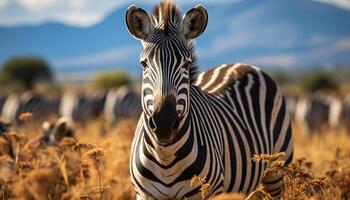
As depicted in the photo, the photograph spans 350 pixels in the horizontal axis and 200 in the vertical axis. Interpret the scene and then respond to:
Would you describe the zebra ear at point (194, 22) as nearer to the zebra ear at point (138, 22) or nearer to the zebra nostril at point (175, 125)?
the zebra ear at point (138, 22)

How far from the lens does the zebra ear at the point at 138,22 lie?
443cm

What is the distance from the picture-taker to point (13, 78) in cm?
7200

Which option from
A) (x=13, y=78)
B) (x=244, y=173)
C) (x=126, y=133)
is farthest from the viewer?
(x=13, y=78)

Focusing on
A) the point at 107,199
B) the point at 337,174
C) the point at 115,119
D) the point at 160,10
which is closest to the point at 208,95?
the point at 160,10

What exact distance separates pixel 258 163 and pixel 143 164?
1.44 m

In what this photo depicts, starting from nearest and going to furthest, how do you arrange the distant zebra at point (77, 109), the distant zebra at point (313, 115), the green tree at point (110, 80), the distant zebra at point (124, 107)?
the distant zebra at point (313, 115) → the distant zebra at point (124, 107) → the distant zebra at point (77, 109) → the green tree at point (110, 80)

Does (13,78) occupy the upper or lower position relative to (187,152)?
lower

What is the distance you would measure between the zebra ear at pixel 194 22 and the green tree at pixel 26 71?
69.4 meters

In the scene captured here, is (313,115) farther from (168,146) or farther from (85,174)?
(168,146)

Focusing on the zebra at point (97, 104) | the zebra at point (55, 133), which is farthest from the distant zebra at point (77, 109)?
the zebra at point (55, 133)

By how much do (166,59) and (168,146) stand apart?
632mm

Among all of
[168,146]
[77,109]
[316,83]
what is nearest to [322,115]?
[77,109]

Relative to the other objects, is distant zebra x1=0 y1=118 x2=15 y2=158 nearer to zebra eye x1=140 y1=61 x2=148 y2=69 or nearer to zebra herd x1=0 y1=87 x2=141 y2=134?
zebra eye x1=140 y1=61 x2=148 y2=69

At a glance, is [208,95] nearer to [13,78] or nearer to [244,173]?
[244,173]
